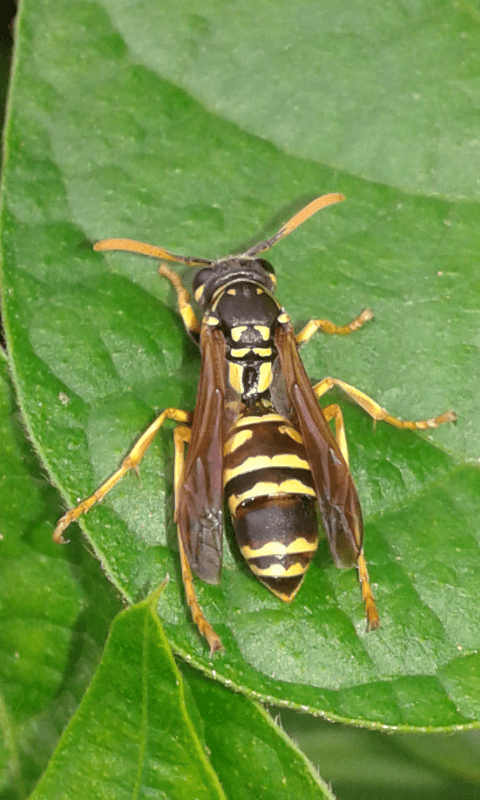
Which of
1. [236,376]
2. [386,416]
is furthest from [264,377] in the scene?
[386,416]

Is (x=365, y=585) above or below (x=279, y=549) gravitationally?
below

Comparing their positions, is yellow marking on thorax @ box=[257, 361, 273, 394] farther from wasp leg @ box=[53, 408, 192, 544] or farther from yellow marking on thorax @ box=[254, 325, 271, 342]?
wasp leg @ box=[53, 408, 192, 544]

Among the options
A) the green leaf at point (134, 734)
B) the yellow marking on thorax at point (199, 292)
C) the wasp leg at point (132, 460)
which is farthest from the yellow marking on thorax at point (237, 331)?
the green leaf at point (134, 734)

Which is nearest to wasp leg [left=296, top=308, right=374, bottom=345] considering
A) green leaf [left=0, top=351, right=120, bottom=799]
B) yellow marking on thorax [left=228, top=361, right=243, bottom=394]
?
yellow marking on thorax [left=228, top=361, right=243, bottom=394]

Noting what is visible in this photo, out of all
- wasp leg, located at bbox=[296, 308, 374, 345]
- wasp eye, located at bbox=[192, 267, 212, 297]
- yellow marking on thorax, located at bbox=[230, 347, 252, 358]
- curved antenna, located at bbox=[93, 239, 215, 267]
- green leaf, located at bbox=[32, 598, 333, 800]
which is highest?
curved antenna, located at bbox=[93, 239, 215, 267]

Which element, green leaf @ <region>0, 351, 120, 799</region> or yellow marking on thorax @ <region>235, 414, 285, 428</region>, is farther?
yellow marking on thorax @ <region>235, 414, 285, 428</region>

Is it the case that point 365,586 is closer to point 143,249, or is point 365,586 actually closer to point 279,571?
point 279,571
